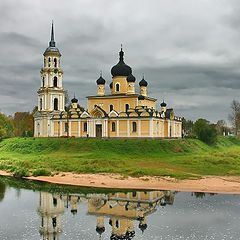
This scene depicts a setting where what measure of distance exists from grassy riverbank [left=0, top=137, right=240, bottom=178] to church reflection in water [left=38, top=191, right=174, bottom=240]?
7508mm

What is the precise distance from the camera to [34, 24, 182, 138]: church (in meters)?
54.0

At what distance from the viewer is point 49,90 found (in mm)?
59188

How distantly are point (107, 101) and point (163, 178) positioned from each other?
2688 cm

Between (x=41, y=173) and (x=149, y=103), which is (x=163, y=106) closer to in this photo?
(x=149, y=103)

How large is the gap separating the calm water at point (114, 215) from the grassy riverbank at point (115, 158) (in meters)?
7.56

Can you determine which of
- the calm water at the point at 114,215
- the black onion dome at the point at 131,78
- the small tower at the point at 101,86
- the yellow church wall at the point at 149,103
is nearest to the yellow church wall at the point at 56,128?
the small tower at the point at 101,86

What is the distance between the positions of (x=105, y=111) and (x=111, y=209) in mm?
34339

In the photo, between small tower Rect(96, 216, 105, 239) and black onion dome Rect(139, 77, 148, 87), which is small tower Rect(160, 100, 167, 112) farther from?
small tower Rect(96, 216, 105, 239)

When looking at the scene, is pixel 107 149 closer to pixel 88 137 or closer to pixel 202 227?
pixel 88 137

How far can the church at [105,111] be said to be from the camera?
54034 mm

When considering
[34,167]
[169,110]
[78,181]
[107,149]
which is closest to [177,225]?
[78,181]

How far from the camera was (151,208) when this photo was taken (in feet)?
78.0

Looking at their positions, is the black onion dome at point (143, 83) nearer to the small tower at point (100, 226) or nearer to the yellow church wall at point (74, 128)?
the yellow church wall at point (74, 128)

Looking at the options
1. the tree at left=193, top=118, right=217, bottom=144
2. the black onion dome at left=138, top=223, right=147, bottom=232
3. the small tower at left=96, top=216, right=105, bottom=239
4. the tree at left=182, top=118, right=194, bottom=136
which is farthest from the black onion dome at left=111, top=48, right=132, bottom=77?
the black onion dome at left=138, top=223, right=147, bottom=232
